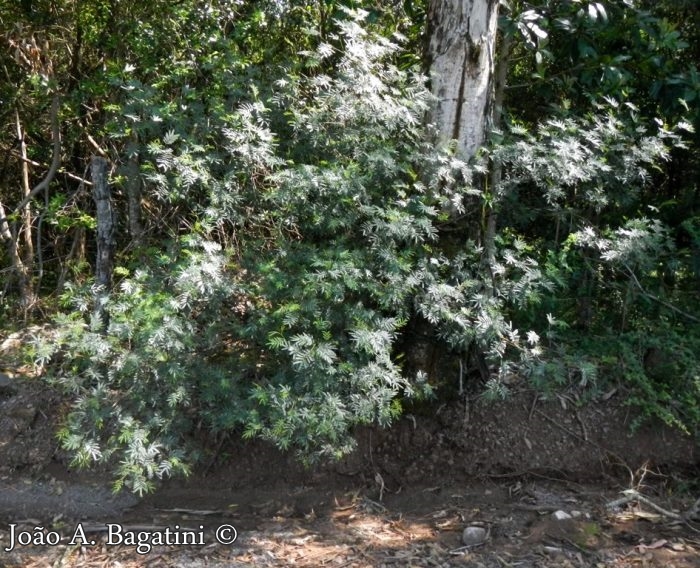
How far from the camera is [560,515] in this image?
448 centimetres

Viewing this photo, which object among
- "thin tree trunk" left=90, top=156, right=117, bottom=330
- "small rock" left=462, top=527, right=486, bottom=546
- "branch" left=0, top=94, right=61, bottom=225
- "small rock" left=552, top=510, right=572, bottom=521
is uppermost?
"branch" left=0, top=94, right=61, bottom=225

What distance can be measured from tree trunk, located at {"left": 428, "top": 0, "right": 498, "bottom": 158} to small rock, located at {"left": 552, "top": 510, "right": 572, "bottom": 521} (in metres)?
2.42

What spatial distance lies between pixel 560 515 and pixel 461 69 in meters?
3.01

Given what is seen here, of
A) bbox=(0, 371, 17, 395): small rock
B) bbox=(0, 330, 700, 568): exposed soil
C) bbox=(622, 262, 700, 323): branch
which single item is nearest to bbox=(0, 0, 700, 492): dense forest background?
bbox=(622, 262, 700, 323): branch

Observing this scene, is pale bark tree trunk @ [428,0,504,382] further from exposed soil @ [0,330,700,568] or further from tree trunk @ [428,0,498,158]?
exposed soil @ [0,330,700,568]

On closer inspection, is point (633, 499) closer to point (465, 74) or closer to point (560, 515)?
point (560, 515)

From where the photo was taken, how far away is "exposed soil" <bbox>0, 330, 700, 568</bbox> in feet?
13.8

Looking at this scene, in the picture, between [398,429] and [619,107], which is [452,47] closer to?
[619,107]

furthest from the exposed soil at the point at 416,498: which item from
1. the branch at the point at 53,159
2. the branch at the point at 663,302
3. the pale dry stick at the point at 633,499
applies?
the branch at the point at 53,159
